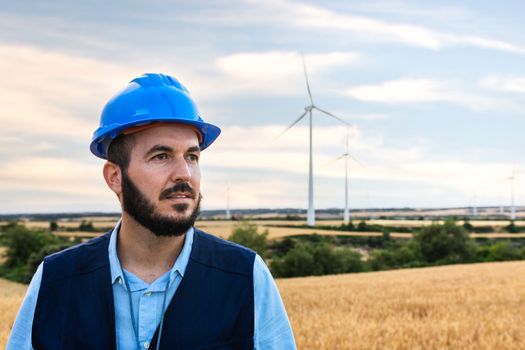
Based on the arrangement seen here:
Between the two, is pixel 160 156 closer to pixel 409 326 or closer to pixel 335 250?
pixel 409 326

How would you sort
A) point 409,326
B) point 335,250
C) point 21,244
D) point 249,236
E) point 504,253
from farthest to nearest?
point 21,244 → point 249,236 → point 504,253 → point 335,250 → point 409,326

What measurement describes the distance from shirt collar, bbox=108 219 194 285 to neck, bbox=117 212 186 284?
5 cm

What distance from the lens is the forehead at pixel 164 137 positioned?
3044mm

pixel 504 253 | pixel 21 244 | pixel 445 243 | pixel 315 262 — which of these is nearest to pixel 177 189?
pixel 315 262

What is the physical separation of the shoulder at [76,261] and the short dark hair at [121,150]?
1.45 ft

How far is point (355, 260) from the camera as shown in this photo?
6775 centimetres

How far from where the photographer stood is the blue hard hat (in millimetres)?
3041

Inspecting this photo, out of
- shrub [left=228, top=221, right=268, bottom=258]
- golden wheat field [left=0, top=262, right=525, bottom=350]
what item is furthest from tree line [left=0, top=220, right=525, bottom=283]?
golden wheat field [left=0, top=262, right=525, bottom=350]

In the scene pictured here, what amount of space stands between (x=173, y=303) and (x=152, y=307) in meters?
0.10

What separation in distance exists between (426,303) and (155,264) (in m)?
14.7

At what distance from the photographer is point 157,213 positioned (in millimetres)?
3037

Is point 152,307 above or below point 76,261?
below

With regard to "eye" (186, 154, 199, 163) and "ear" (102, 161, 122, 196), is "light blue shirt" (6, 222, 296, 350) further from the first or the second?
"eye" (186, 154, 199, 163)

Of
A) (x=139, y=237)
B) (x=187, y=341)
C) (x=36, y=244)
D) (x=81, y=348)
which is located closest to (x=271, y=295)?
(x=187, y=341)
